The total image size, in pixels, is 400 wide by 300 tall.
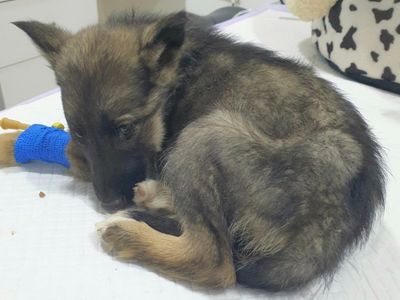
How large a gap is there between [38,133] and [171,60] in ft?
2.05

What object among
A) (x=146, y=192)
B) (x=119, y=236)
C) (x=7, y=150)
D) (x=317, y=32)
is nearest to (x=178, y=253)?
(x=119, y=236)

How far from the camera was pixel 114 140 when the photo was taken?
1601 mm

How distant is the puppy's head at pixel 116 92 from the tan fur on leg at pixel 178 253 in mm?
174

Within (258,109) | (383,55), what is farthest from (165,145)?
(383,55)

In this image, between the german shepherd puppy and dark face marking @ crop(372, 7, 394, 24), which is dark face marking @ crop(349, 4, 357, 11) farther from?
the german shepherd puppy

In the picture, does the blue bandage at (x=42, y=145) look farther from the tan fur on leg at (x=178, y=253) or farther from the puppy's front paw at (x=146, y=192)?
the tan fur on leg at (x=178, y=253)

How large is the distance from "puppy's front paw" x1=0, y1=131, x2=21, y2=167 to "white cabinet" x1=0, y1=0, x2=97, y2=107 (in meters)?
1.42

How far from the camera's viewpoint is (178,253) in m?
1.45

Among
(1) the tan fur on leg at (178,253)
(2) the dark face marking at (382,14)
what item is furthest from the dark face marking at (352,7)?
(1) the tan fur on leg at (178,253)

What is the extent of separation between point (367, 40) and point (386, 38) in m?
0.10

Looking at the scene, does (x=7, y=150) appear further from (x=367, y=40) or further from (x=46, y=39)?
(x=367, y=40)

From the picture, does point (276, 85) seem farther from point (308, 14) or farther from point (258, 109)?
point (308, 14)

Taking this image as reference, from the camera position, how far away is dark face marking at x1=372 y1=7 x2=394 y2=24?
7.93 ft

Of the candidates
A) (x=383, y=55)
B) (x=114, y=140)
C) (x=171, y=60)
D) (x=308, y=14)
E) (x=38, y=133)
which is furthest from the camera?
(x=308, y=14)
